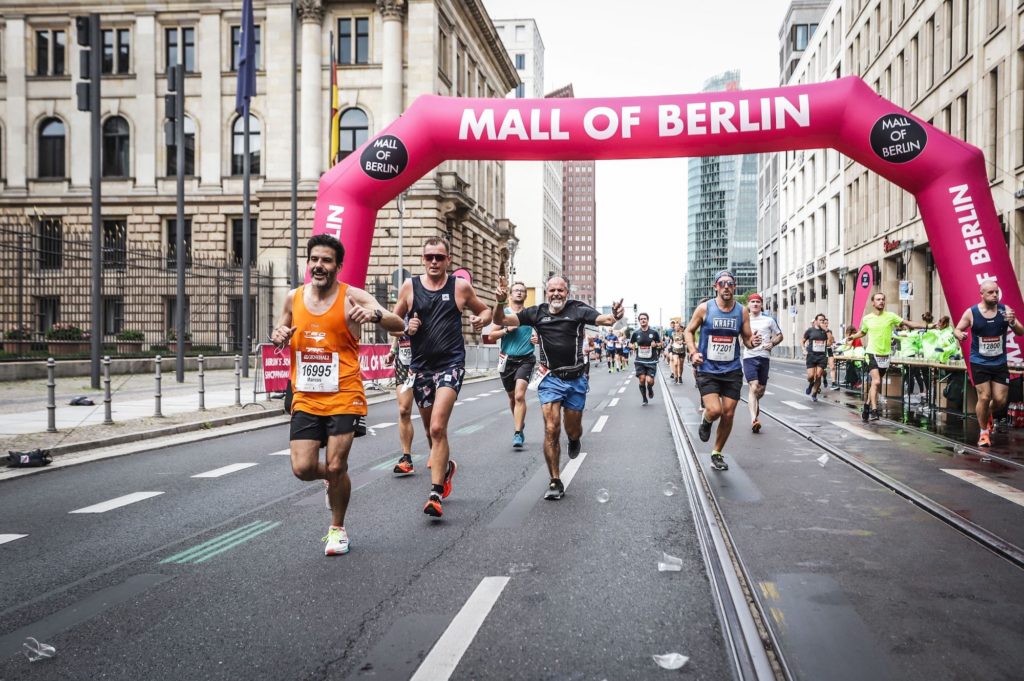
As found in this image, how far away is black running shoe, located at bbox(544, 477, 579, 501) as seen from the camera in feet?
22.4

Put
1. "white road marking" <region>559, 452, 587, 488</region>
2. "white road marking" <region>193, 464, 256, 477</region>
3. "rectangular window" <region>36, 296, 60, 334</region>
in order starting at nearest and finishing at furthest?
"white road marking" <region>559, 452, 587, 488</region> → "white road marking" <region>193, 464, 256, 477</region> → "rectangular window" <region>36, 296, 60, 334</region>

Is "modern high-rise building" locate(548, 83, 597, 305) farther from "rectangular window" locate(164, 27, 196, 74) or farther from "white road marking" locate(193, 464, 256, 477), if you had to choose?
"white road marking" locate(193, 464, 256, 477)

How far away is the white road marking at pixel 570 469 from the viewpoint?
7821mm

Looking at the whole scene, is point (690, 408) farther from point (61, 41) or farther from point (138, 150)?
point (61, 41)

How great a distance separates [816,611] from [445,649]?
1834 millimetres

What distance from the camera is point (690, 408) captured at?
1616cm

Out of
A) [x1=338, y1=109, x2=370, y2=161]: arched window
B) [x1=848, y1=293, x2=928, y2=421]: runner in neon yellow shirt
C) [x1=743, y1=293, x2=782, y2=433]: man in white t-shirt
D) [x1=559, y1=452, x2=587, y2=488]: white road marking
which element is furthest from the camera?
[x1=338, y1=109, x2=370, y2=161]: arched window

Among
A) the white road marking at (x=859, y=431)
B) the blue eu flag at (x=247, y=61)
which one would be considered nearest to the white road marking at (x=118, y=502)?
the white road marking at (x=859, y=431)

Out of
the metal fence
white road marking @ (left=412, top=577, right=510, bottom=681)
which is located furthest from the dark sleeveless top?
the metal fence

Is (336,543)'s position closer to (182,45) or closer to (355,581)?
(355,581)

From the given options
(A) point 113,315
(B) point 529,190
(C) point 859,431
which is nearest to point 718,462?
(C) point 859,431

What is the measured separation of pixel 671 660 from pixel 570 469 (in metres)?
5.19

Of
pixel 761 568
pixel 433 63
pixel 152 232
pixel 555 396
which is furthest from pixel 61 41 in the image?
pixel 761 568

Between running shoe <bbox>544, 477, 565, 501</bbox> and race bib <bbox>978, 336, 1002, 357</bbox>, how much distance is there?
20.2 feet
